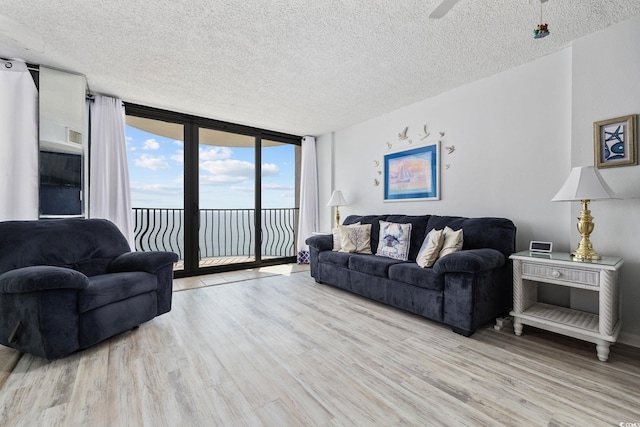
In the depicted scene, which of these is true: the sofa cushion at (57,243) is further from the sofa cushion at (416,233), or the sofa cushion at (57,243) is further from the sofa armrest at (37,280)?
the sofa cushion at (416,233)

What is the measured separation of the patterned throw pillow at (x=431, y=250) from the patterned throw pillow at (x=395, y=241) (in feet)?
1.44

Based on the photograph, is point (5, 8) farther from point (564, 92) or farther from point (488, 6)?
point (564, 92)

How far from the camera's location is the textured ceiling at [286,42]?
202 cm

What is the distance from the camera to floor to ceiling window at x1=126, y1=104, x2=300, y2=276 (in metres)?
4.34

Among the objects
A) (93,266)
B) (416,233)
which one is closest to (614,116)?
(416,233)

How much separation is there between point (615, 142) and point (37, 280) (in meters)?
4.32

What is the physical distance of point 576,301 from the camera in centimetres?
239

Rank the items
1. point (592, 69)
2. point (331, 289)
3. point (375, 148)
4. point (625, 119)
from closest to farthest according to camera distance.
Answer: point (625, 119) < point (592, 69) < point (331, 289) < point (375, 148)

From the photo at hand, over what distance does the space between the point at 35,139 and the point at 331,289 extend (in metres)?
3.71

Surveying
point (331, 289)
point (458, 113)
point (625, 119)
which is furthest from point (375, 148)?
point (625, 119)

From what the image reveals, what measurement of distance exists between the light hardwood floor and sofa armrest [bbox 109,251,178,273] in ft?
1.76

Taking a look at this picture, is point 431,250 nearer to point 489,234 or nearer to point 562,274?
point 489,234

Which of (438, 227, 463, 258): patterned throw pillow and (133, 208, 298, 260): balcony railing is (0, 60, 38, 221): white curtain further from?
(438, 227, 463, 258): patterned throw pillow

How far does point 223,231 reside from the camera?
5961mm
